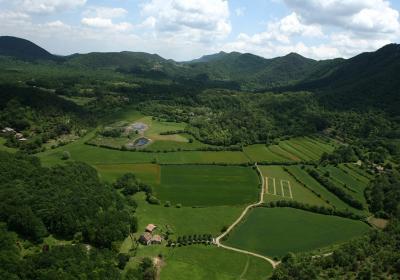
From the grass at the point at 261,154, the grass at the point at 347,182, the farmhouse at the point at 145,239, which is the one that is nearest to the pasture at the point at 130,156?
the grass at the point at 261,154

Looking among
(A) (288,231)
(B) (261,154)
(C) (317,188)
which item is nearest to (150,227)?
(A) (288,231)

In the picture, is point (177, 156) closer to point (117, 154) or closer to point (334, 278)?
point (117, 154)

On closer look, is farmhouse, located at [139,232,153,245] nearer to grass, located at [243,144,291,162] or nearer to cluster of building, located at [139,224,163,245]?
cluster of building, located at [139,224,163,245]

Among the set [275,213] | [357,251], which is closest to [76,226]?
[275,213]

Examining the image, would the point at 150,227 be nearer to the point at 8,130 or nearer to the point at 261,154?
the point at 261,154

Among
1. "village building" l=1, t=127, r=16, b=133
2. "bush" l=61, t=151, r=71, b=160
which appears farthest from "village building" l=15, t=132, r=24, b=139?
"bush" l=61, t=151, r=71, b=160

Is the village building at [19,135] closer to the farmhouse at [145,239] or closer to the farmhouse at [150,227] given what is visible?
the farmhouse at [150,227]
